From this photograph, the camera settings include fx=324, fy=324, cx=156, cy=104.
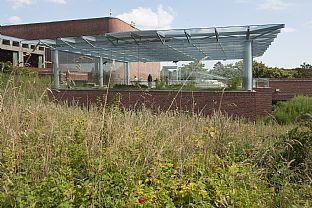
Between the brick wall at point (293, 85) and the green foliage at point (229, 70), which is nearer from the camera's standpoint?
the green foliage at point (229, 70)

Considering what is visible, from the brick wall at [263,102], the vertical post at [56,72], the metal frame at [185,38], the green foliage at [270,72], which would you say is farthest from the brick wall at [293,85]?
the vertical post at [56,72]

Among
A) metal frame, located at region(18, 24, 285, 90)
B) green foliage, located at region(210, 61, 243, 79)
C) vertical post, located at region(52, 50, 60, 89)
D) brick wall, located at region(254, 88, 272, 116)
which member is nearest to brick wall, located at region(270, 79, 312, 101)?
green foliage, located at region(210, 61, 243, 79)

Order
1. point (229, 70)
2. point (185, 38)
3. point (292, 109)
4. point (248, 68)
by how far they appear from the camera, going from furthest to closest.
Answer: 1. point (229, 70)
2. point (185, 38)
3. point (248, 68)
4. point (292, 109)

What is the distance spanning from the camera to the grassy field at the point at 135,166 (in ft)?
8.61

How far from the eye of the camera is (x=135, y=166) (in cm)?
307

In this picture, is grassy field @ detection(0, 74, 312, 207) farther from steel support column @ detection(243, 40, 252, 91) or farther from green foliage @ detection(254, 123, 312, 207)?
steel support column @ detection(243, 40, 252, 91)

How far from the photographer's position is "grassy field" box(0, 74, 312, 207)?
2.62m

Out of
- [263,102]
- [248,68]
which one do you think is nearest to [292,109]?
[263,102]

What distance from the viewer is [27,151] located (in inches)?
133

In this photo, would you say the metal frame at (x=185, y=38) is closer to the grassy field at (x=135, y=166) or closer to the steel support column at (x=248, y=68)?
the steel support column at (x=248, y=68)

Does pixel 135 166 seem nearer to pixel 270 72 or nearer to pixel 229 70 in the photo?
pixel 229 70

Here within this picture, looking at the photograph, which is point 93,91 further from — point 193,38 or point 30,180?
point 30,180

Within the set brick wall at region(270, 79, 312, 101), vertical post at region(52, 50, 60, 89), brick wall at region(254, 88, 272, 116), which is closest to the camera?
brick wall at region(254, 88, 272, 116)

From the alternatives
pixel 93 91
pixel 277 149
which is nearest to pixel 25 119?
pixel 277 149
